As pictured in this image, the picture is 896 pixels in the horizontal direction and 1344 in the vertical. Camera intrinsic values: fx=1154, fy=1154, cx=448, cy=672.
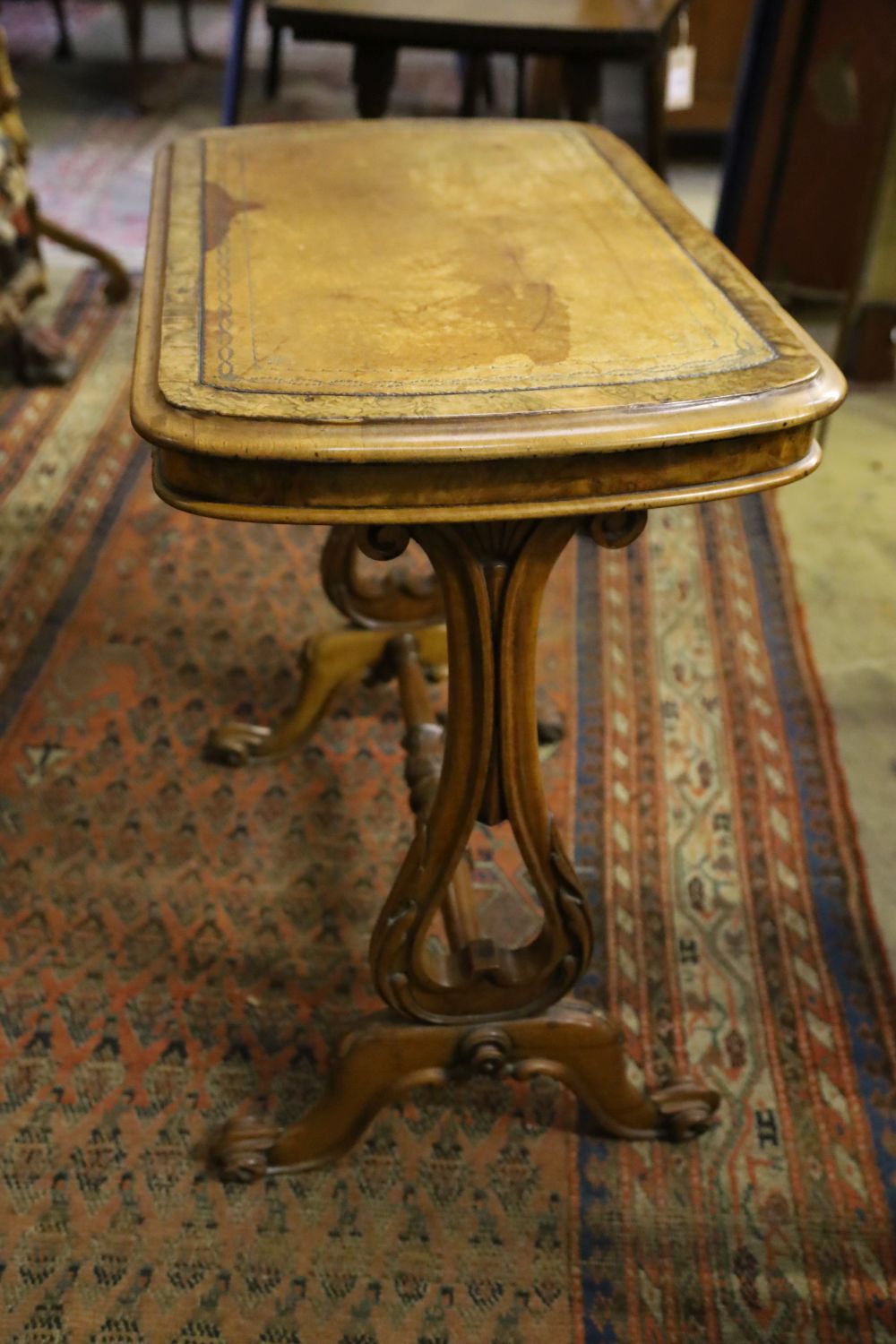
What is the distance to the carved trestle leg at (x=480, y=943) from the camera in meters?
1.00

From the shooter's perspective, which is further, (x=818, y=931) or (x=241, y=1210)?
(x=818, y=931)

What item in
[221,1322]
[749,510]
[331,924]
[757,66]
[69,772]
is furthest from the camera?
[757,66]

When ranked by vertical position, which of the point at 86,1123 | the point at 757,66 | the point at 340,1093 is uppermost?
the point at 757,66

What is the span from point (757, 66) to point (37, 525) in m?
2.23

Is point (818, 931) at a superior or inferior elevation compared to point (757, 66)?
inferior

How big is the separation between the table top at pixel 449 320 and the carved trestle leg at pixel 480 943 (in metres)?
0.13

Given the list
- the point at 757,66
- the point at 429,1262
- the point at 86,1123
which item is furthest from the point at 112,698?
the point at 757,66

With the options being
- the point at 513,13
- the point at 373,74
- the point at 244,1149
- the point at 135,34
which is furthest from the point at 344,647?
the point at 135,34

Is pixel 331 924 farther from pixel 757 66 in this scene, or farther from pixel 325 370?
pixel 757 66

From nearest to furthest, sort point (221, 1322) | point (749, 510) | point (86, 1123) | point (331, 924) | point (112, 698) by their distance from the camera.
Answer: point (221, 1322) → point (86, 1123) → point (331, 924) → point (112, 698) → point (749, 510)

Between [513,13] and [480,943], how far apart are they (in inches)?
86.5

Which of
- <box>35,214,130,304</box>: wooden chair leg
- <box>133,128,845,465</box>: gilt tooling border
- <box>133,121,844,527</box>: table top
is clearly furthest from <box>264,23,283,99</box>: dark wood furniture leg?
<box>133,128,845,465</box>: gilt tooling border

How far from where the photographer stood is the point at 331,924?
63.3 inches

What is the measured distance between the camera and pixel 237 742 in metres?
1.83
